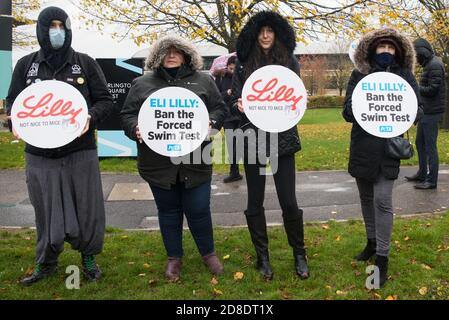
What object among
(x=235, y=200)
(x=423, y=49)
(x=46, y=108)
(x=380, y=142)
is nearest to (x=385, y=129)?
(x=380, y=142)

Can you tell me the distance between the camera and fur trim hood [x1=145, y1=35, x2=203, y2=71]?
4.11m

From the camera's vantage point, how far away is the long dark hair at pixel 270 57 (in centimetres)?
419

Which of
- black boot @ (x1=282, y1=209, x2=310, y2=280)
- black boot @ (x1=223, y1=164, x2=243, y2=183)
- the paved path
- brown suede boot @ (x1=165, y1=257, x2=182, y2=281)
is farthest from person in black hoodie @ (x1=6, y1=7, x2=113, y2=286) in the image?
→ black boot @ (x1=223, y1=164, x2=243, y2=183)

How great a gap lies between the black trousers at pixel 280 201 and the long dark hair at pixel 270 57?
79 cm

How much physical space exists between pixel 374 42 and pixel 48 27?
8.69ft

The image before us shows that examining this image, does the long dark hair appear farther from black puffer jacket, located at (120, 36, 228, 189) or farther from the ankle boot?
the ankle boot

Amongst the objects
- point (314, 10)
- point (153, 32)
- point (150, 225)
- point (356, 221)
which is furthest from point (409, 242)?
point (153, 32)

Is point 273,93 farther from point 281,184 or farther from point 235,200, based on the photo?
point 235,200

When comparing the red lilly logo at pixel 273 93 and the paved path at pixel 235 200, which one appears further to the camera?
the paved path at pixel 235 200

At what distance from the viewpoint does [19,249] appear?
5.08 metres

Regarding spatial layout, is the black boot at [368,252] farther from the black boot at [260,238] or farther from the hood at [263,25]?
the hood at [263,25]

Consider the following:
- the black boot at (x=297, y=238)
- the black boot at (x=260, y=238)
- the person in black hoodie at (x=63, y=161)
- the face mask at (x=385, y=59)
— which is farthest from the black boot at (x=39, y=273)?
the face mask at (x=385, y=59)

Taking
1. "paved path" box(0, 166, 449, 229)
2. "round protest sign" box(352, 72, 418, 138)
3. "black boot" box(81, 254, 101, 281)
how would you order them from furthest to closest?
"paved path" box(0, 166, 449, 229), "black boot" box(81, 254, 101, 281), "round protest sign" box(352, 72, 418, 138)

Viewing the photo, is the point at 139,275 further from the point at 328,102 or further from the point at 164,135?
the point at 328,102
